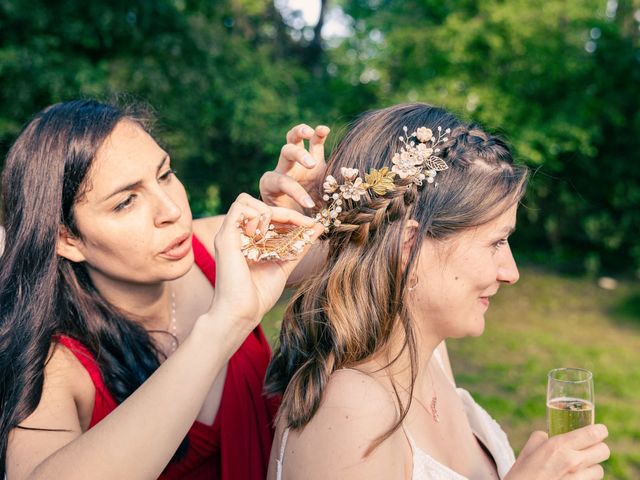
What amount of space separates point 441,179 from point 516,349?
6.90 m

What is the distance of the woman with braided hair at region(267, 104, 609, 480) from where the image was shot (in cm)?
222

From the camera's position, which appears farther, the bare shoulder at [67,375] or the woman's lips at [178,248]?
the woman's lips at [178,248]

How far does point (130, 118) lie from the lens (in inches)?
120

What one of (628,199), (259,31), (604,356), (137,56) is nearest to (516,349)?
(604,356)

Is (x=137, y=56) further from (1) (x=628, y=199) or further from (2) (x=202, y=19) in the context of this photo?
(1) (x=628, y=199)

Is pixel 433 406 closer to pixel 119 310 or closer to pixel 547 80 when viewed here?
pixel 119 310

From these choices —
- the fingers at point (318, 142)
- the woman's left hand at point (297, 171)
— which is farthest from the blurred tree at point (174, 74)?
the fingers at point (318, 142)

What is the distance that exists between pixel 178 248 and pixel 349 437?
1.20 m

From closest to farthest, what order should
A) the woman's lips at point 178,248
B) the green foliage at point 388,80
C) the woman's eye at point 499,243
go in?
the woman's eye at point 499,243
the woman's lips at point 178,248
the green foliage at point 388,80

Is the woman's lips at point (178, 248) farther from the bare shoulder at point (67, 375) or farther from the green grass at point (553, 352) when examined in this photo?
the green grass at point (553, 352)

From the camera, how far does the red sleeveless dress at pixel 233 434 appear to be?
293cm

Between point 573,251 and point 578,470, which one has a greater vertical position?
point 578,470

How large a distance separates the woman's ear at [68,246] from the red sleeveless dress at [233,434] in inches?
14.1

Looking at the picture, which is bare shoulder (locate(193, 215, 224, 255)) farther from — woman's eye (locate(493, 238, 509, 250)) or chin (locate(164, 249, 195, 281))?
woman's eye (locate(493, 238, 509, 250))
